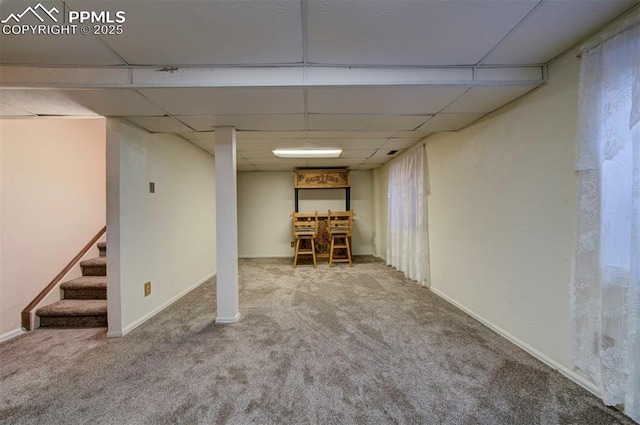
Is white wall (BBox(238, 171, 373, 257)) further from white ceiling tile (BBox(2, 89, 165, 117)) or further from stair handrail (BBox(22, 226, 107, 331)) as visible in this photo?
white ceiling tile (BBox(2, 89, 165, 117))

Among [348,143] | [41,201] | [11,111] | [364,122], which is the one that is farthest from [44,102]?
[348,143]

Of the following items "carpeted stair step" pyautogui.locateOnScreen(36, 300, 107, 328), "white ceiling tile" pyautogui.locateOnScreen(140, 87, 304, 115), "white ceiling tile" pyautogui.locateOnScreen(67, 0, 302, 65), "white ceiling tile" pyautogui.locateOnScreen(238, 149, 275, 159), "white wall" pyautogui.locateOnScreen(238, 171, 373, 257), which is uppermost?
"white ceiling tile" pyautogui.locateOnScreen(67, 0, 302, 65)

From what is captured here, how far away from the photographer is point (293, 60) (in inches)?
61.2

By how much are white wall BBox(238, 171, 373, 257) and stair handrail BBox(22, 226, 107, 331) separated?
2804 millimetres

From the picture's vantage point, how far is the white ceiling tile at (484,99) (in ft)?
5.71

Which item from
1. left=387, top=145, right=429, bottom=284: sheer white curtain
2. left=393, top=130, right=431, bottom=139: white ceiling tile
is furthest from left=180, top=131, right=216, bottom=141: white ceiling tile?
left=387, top=145, right=429, bottom=284: sheer white curtain

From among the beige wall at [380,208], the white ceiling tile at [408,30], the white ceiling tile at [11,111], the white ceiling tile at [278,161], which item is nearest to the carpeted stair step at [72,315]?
the white ceiling tile at [11,111]

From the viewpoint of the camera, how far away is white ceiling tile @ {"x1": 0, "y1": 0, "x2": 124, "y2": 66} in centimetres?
116

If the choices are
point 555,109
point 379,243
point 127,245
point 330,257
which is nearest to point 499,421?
point 555,109

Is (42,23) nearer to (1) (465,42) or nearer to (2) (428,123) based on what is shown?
(1) (465,42)

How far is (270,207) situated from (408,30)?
4743mm

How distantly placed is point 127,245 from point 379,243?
4591 millimetres

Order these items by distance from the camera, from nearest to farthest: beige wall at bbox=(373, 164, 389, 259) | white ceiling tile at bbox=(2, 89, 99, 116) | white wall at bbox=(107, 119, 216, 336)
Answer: white ceiling tile at bbox=(2, 89, 99, 116)
white wall at bbox=(107, 119, 216, 336)
beige wall at bbox=(373, 164, 389, 259)

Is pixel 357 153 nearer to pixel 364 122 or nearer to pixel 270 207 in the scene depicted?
pixel 364 122
